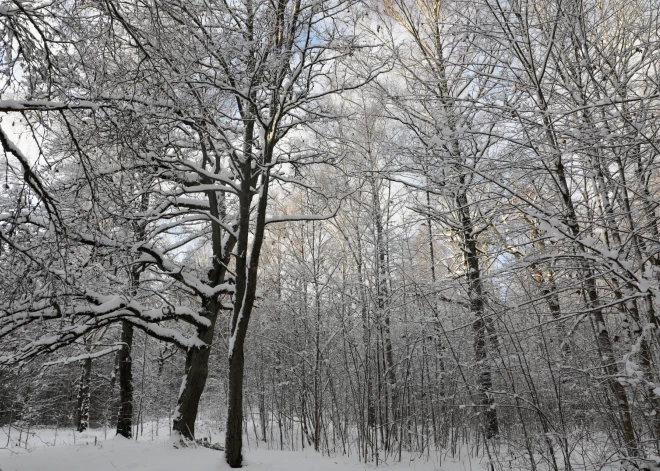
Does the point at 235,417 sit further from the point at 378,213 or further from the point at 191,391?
the point at 378,213

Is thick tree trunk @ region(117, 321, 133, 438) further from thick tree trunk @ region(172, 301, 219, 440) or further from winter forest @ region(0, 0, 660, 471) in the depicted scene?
thick tree trunk @ region(172, 301, 219, 440)

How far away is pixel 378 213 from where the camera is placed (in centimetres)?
980

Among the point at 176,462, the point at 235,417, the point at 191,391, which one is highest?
the point at 191,391

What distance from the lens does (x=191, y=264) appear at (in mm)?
10484

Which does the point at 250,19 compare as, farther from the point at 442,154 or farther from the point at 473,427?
the point at 473,427

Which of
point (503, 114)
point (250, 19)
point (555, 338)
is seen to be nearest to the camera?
point (503, 114)

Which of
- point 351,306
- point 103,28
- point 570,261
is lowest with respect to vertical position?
point 570,261

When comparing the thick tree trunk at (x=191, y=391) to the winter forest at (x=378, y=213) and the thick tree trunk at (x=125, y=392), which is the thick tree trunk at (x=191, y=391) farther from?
the thick tree trunk at (x=125, y=392)

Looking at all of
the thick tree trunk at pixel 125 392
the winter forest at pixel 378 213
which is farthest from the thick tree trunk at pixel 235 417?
the thick tree trunk at pixel 125 392

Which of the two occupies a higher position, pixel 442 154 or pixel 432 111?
pixel 432 111

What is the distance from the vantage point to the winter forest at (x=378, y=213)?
2.91 metres

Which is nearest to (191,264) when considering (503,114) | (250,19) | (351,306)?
(351,306)

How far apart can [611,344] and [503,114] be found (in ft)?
6.74

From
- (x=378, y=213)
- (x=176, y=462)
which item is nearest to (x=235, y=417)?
(x=176, y=462)
